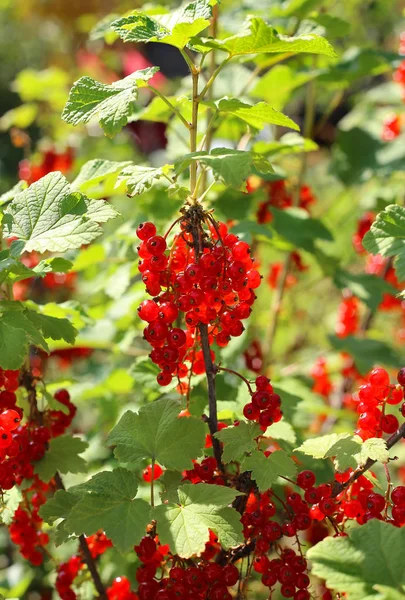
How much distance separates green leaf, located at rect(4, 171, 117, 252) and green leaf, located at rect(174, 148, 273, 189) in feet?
0.53

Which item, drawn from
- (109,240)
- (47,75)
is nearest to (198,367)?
(109,240)

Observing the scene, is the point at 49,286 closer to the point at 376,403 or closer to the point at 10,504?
the point at 10,504

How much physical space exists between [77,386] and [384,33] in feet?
10.0

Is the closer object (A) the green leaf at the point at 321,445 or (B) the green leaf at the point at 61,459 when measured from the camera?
(A) the green leaf at the point at 321,445

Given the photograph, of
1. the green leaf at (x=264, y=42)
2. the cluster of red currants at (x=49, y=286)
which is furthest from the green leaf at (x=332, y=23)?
the cluster of red currants at (x=49, y=286)

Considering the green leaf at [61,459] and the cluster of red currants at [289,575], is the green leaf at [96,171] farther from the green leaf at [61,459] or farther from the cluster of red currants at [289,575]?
the cluster of red currants at [289,575]

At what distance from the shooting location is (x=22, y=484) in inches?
47.6

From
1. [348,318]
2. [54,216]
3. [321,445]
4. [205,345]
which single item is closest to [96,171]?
[54,216]

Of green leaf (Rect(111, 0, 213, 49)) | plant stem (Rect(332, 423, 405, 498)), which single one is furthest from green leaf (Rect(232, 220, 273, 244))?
plant stem (Rect(332, 423, 405, 498))

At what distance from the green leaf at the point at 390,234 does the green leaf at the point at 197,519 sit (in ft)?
1.55

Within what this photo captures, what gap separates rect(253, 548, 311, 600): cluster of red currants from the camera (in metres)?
0.96

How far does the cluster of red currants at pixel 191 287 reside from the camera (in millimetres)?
955

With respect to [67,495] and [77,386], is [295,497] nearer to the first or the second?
[67,495]

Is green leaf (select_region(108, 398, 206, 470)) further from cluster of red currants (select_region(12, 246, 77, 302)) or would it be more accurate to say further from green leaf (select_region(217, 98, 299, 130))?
cluster of red currants (select_region(12, 246, 77, 302))
